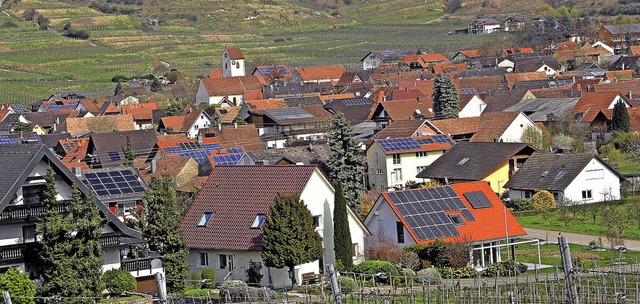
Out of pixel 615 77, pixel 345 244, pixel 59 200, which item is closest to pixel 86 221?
pixel 59 200

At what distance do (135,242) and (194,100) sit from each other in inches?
2992

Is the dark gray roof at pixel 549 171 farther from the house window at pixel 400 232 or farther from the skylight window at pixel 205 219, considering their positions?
the skylight window at pixel 205 219

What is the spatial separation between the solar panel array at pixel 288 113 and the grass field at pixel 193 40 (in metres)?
41.2

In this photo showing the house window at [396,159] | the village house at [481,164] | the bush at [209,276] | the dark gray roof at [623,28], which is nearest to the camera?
the bush at [209,276]

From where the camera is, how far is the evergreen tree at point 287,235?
2866cm

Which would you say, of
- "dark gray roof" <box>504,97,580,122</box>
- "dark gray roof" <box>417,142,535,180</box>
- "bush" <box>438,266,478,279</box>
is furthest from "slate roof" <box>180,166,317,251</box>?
"dark gray roof" <box>504,97,580,122</box>

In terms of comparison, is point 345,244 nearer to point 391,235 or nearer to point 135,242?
point 391,235

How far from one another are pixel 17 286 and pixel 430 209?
1403 centimetres

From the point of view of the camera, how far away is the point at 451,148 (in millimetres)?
50188

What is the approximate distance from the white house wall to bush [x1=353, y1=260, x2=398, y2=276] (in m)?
15.6

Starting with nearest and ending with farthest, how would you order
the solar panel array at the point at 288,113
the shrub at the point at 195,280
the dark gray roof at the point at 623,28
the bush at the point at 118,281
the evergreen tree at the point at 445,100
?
1. the bush at the point at 118,281
2. the shrub at the point at 195,280
3. the evergreen tree at the point at 445,100
4. the solar panel array at the point at 288,113
5. the dark gray roof at the point at 623,28

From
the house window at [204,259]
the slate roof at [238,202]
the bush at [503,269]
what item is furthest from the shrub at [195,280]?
the bush at [503,269]

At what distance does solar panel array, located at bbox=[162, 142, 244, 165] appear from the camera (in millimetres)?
52844

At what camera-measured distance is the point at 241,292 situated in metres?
26.7
